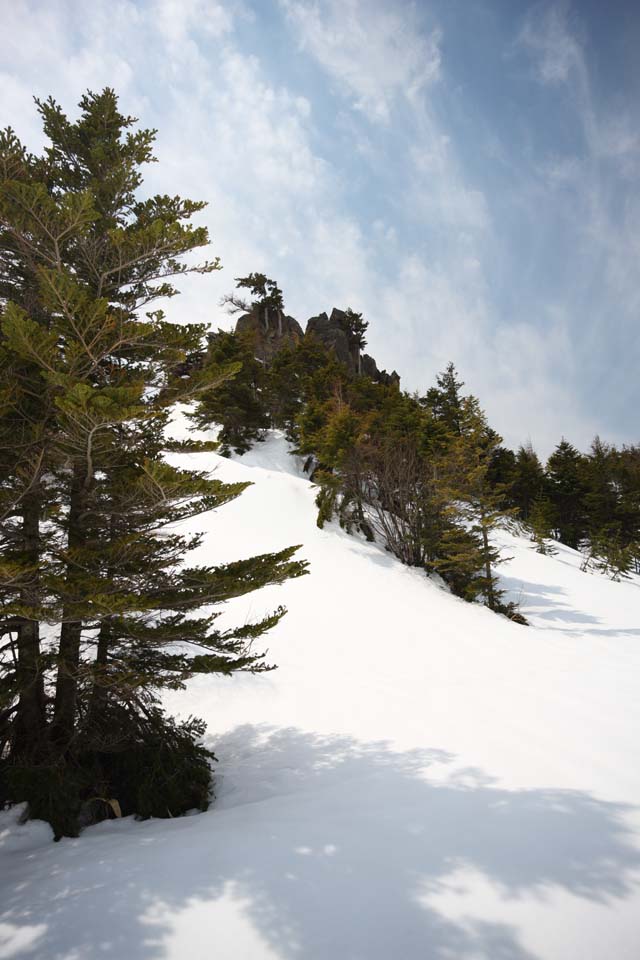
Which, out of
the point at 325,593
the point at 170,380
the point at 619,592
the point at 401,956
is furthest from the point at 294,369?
the point at 401,956

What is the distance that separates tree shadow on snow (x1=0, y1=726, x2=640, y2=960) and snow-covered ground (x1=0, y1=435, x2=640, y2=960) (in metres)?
0.01

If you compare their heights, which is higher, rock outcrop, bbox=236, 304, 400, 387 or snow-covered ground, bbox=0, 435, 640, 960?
rock outcrop, bbox=236, 304, 400, 387

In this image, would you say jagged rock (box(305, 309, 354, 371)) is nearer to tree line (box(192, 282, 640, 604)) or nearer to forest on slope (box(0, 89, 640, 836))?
tree line (box(192, 282, 640, 604))

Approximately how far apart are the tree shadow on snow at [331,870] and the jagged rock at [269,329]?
34030 millimetres

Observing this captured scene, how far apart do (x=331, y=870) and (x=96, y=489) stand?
4183mm

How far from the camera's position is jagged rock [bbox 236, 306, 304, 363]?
127ft

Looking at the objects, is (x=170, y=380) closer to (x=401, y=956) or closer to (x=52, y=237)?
(x=52, y=237)

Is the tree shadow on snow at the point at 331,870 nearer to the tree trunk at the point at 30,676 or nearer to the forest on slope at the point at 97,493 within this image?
the forest on slope at the point at 97,493

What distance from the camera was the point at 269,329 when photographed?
4234 cm

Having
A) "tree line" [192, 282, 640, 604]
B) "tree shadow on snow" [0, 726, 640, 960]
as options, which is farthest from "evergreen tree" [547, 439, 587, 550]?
"tree shadow on snow" [0, 726, 640, 960]

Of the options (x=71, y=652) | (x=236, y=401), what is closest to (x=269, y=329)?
(x=236, y=401)

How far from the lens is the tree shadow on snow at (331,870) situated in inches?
100

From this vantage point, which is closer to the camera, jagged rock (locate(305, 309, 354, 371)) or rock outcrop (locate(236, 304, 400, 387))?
rock outcrop (locate(236, 304, 400, 387))

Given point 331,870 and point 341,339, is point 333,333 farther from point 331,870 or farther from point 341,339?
point 331,870
